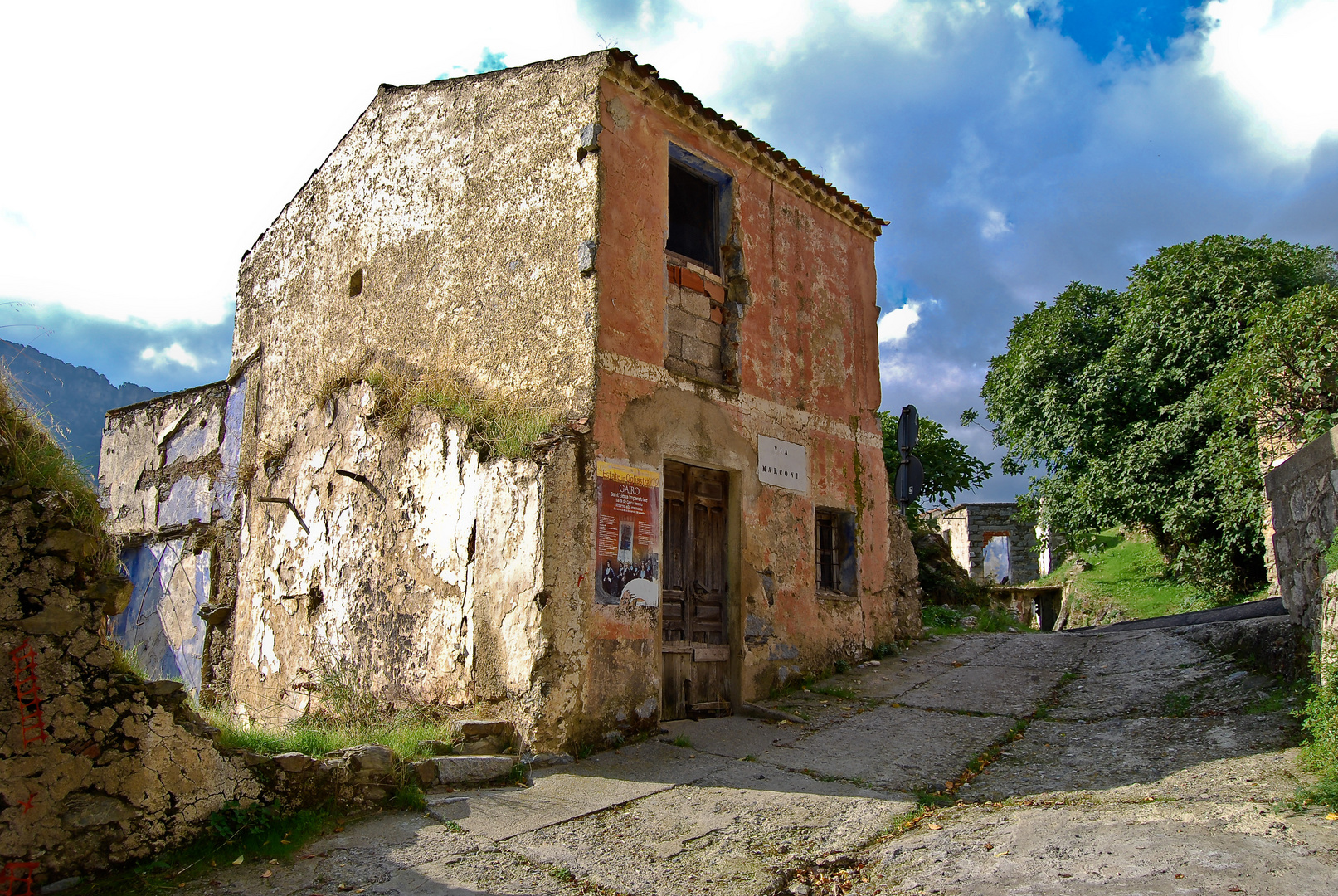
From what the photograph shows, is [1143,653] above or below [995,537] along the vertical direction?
below

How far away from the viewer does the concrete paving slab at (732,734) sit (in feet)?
21.1

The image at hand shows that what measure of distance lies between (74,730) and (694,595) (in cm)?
482

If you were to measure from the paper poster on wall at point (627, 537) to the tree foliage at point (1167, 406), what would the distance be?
→ 10.3 m

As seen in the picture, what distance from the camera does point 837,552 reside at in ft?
31.7

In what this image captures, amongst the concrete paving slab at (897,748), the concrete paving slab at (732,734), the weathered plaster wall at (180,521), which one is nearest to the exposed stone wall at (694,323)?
the concrete paving slab at (732,734)

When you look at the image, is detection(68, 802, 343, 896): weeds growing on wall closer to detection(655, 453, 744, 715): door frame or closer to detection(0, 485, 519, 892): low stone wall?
detection(0, 485, 519, 892): low stone wall

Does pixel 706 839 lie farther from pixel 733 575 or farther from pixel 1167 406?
pixel 1167 406

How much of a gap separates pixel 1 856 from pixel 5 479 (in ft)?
5.45

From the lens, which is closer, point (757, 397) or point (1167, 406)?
point (757, 397)

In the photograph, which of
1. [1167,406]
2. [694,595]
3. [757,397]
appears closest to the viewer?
[694,595]

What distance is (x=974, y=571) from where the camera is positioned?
89.2ft

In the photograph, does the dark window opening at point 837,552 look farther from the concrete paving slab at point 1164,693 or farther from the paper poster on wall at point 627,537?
the paper poster on wall at point 627,537

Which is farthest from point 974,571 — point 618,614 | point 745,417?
point 618,614

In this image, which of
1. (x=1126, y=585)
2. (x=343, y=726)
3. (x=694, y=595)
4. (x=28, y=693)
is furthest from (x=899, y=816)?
(x=1126, y=585)
